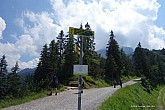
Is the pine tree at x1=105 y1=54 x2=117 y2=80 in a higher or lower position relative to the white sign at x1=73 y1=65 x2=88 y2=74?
higher

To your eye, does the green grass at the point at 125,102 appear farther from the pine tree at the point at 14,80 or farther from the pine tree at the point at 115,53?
the pine tree at the point at 115,53

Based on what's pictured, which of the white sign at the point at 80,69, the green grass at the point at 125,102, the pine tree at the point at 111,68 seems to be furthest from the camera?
the pine tree at the point at 111,68

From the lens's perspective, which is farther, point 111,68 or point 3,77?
point 111,68

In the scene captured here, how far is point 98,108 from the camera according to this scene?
49.7ft

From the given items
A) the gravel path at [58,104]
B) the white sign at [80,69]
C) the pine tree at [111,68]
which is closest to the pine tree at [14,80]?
the pine tree at [111,68]

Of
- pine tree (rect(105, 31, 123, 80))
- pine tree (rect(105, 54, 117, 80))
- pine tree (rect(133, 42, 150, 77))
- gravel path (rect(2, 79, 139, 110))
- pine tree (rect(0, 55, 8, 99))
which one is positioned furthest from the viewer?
pine tree (rect(133, 42, 150, 77))

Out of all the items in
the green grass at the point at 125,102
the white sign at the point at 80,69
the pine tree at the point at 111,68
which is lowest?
the green grass at the point at 125,102

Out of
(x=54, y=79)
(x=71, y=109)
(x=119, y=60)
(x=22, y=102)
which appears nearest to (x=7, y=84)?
(x=119, y=60)

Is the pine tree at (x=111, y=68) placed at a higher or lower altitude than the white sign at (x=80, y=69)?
higher

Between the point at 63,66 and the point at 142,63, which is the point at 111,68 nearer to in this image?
the point at 63,66

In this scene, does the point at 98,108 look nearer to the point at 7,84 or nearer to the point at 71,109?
the point at 71,109

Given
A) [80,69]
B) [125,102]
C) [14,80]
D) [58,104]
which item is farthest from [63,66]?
[80,69]

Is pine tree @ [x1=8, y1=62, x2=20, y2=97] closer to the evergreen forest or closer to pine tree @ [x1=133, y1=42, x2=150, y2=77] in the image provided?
the evergreen forest

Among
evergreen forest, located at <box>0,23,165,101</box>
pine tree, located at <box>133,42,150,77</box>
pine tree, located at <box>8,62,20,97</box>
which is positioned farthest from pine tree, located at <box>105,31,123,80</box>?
pine tree, located at <box>8,62,20,97</box>
